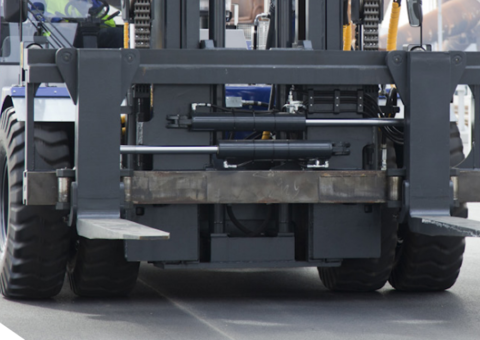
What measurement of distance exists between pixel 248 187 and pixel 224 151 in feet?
0.87

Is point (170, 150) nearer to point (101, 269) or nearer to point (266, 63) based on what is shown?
point (266, 63)

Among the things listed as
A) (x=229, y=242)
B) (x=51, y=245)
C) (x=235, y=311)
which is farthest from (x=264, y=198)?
(x=51, y=245)

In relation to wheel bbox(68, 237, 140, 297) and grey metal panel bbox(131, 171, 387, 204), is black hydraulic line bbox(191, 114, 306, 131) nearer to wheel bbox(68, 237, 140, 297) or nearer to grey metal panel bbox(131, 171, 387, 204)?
grey metal panel bbox(131, 171, 387, 204)

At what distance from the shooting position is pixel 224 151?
6.19 meters

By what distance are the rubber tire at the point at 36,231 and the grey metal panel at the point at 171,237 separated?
0.57 m

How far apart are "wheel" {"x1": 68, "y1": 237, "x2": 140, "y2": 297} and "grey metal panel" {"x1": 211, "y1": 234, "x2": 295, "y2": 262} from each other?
0.69 m

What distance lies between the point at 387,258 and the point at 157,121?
1.95 meters

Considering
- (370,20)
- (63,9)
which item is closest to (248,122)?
(370,20)

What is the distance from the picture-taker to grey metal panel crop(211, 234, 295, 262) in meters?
6.48

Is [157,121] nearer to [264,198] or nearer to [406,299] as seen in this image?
[264,198]

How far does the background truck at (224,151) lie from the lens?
6.08m

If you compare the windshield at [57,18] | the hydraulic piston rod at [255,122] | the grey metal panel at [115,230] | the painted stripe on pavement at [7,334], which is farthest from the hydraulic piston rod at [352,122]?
the windshield at [57,18]

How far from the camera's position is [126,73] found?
20.0 ft

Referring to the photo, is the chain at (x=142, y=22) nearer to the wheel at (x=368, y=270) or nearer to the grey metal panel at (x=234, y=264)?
the grey metal panel at (x=234, y=264)
